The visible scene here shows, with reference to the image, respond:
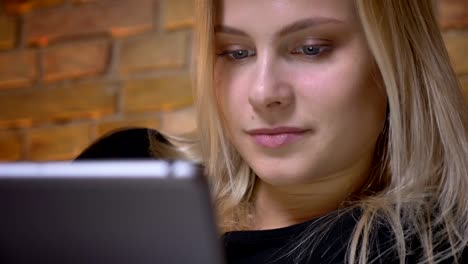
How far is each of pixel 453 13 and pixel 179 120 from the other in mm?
698

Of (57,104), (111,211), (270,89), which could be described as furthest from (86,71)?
(111,211)

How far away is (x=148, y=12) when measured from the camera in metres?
1.86

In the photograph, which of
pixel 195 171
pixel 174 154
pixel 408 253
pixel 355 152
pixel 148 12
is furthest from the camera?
pixel 148 12

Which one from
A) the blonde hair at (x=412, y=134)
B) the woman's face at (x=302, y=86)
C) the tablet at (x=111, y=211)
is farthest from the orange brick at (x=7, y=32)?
the tablet at (x=111, y=211)

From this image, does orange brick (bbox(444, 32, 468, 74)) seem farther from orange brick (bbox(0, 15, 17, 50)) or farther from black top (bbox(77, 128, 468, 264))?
orange brick (bbox(0, 15, 17, 50))

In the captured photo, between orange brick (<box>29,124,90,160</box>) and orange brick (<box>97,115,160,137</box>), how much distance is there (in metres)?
0.06

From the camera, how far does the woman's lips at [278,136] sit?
102 cm

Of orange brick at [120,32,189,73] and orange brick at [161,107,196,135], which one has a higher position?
orange brick at [120,32,189,73]

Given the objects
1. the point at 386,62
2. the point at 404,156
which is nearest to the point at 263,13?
the point at 386,62

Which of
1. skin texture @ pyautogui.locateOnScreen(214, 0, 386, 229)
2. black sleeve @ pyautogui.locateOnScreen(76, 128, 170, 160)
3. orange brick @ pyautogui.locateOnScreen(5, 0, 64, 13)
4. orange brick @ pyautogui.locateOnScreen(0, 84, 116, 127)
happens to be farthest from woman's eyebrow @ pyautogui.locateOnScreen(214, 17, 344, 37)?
orange brick @ pyautogui.locateOnScreen(5, 0, 64, 13)

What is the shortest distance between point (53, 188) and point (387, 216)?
0.61m

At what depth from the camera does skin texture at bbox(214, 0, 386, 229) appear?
3.33 ft

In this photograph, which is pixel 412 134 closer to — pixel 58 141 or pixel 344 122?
pixel 344 122

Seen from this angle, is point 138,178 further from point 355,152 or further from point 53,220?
point 355,152
